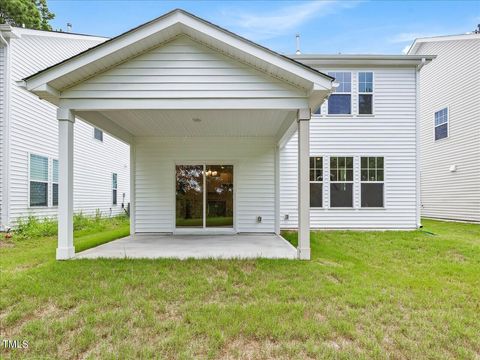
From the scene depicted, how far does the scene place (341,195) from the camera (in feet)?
31.0

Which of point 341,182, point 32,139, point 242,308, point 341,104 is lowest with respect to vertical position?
point 242,308

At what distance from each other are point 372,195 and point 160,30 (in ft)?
25.1

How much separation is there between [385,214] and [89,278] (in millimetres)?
8472

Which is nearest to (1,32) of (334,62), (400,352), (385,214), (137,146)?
(137,146)

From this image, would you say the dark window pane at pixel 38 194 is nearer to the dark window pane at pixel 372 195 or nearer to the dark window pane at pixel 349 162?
the dark window pane at pixel 349 162

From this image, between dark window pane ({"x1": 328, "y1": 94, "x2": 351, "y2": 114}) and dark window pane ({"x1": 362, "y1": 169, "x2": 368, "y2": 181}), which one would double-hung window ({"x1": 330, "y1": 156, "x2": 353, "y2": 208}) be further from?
dark window pane ({"x1": 328, "y1": 94, "x2": 351, "y2": 114})

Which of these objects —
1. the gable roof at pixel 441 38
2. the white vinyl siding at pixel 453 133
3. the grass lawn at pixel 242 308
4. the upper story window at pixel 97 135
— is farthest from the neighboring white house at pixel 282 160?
the upper story window at pixel 97 135

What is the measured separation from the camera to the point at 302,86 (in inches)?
207

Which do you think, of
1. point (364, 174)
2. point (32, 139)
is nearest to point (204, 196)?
point (364, 174)

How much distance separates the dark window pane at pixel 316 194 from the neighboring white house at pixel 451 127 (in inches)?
250

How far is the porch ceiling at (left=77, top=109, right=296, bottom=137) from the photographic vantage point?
6.18 m

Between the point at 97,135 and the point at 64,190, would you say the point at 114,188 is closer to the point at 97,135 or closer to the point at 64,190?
the point at 97,135

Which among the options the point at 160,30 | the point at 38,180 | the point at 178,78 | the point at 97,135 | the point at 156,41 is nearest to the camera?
the point at 160,30

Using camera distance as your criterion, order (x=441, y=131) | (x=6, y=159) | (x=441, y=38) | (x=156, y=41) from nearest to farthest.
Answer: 1. (x=156, y=41)
2. (x=6, y=159)
3. (x=441, y=38)
4. (x=441, y=131)
